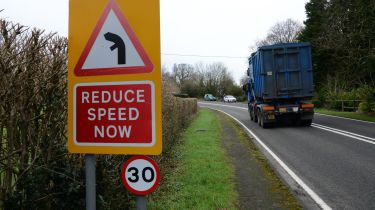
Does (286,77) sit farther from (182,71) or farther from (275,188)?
(182,71)

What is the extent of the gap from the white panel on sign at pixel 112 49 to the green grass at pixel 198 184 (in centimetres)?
355

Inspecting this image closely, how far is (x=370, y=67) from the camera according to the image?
74.5 feet

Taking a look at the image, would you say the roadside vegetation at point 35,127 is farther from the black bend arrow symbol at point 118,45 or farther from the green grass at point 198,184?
the green grass at point 198,184

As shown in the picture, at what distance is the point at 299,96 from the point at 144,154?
1765cm

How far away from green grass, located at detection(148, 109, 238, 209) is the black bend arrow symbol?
3.59 m

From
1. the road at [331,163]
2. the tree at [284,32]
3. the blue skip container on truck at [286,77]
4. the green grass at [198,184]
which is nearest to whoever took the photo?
the green grass at [198,184]

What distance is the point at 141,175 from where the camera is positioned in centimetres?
277

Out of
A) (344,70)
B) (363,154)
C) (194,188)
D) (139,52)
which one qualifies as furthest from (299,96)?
(344,70)

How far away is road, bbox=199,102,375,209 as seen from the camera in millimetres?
6766

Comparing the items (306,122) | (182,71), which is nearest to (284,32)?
(182,71)

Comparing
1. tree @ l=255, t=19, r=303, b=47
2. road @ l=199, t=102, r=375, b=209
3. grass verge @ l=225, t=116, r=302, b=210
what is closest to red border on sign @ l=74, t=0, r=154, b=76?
grass verge @ l=225, t=116, r=302, b=210

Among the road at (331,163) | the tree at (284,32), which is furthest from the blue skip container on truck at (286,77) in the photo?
the tree at (284,32)

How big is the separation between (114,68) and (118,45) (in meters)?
0.16

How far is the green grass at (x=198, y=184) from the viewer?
6160mm
